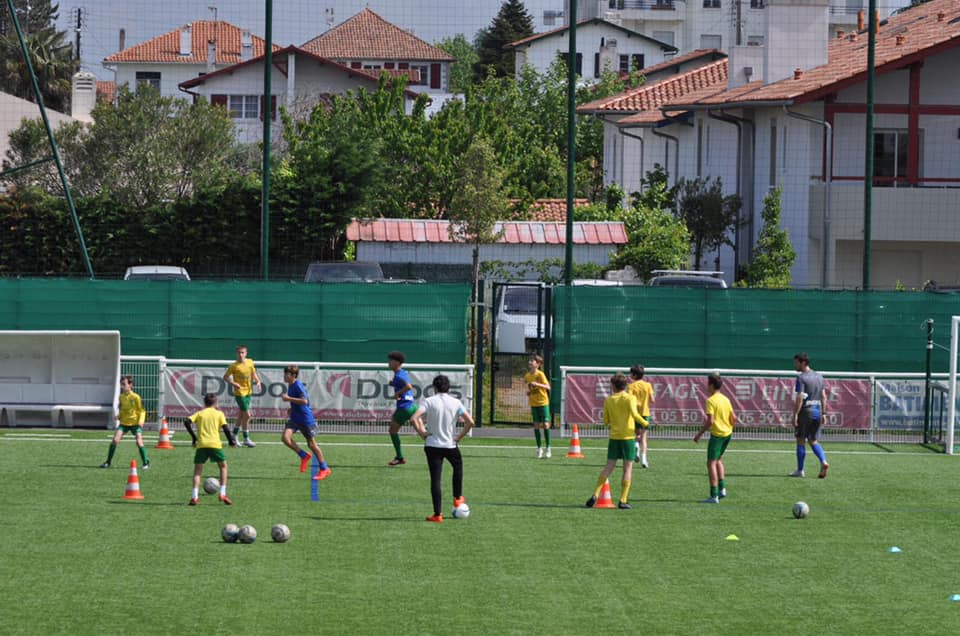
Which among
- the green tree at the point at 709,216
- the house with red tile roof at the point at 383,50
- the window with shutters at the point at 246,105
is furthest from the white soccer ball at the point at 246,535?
the house with red tile roof at the point at 383,50

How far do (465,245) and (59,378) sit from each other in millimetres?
16643

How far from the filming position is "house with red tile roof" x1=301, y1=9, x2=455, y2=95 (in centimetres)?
8912

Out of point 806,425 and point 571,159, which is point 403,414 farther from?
point 571,159

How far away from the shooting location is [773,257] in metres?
35.8

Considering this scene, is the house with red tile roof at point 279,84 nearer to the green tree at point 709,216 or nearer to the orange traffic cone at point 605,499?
the green tree at point 709,216

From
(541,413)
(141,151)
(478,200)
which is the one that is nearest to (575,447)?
(541,413)

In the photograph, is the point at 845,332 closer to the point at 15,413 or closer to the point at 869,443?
the point at 869,443

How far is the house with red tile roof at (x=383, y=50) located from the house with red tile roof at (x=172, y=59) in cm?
519

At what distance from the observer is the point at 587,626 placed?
37.7 ft

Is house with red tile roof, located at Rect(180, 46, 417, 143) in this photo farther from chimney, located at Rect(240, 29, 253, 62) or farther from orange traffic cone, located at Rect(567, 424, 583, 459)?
orange traffic cone, located at Rect(567, 424, 583, 459)

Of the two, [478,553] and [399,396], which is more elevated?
[399,396]

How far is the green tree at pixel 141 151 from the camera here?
1703 inches

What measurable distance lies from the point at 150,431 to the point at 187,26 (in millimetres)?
67615

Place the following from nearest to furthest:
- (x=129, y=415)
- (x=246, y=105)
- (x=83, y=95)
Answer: (x=129, y=415) < (x=83, y=95) < (x=246, y=105)
